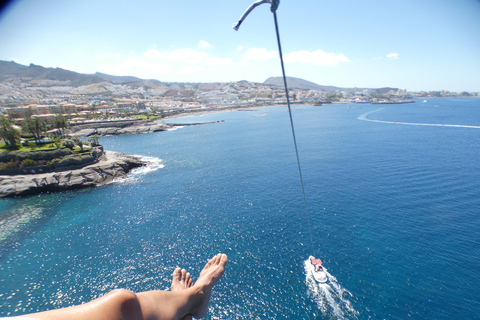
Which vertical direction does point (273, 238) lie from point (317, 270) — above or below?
above

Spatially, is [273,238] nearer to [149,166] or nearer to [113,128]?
[149,166]

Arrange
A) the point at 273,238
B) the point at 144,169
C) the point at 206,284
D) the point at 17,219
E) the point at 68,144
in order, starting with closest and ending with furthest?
the point at 206,284 < the point at 273,238 < the point at 17,219 < the point at 68,144 < the point at 144,169

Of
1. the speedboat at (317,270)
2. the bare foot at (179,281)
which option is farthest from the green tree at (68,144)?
the bare foot at (179,281)

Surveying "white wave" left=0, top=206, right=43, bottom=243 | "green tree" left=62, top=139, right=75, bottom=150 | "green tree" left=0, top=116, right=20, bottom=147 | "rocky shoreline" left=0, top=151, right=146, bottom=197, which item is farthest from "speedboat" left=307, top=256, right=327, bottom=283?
"green tree" left=0, top=116, right=20, bottom=147

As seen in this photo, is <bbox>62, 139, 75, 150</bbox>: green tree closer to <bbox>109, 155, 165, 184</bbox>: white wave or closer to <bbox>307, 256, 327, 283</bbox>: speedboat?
<bbox>109, 155, 165, 184</bbox>: white wave

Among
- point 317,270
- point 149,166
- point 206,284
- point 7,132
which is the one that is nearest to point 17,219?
point 7,132

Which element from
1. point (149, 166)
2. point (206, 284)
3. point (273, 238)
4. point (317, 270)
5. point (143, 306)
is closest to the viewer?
point (143, 306)
